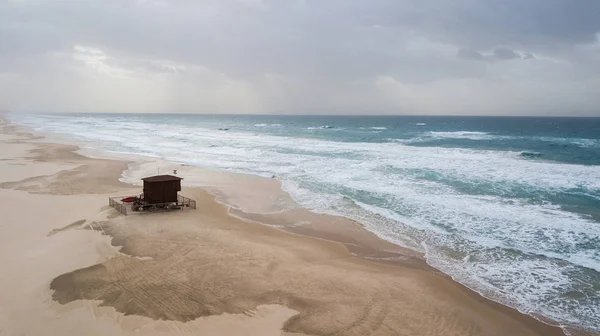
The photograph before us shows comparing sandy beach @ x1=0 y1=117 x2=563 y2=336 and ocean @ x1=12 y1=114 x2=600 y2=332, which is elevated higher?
ocean @ x1=12 y1=114 x2=600 y2=332

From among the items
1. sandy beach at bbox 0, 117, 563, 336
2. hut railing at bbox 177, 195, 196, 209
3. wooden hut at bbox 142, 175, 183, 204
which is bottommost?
sandy beach at bbox 0, 117, 563, 336

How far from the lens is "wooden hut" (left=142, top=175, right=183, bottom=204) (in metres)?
18.9

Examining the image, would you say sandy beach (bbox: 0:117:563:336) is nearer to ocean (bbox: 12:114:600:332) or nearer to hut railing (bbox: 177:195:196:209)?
hut railing (bbox: 177:195:196:209)

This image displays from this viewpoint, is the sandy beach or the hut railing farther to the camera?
the hut railing

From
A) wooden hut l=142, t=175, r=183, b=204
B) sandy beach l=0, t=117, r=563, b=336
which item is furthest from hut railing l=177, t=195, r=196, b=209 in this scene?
wooden hut l=142, t=175, r=183, b=204

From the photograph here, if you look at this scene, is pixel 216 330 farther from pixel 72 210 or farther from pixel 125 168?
pixel 125 168

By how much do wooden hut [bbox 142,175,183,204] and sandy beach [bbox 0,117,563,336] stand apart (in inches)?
43.3

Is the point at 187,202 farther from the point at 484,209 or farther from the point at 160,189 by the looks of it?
the point at 484,209

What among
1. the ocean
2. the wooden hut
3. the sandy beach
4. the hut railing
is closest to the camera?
the sandy beach

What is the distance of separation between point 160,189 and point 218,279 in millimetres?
8934

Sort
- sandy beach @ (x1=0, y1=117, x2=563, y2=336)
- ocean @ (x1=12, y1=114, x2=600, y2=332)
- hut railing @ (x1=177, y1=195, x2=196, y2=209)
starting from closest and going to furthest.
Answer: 1. sandy beach @ (x1=0, y1=117, x2=563, y2=336)
2. ocean @ (x1=12, y1=114, x2=600, y2=332)
3. hut railing @ (x1=177, y1=195, x2=196, y2=209)

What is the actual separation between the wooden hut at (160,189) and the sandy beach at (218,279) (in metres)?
1.10

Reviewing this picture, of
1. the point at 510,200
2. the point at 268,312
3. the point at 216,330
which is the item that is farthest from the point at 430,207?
the point at 216,330

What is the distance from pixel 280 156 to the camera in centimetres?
3994
